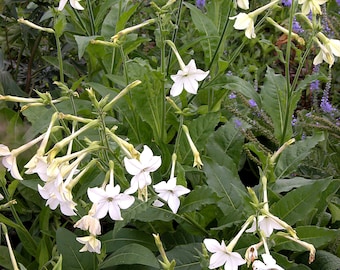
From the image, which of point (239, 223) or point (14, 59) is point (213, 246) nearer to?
point (239, 223)

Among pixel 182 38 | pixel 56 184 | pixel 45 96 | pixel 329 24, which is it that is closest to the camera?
pixel 56 184

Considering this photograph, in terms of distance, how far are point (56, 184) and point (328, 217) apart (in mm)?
922

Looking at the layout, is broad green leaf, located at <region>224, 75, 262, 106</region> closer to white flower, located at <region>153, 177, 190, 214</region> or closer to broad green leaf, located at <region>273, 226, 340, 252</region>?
broad green leaf, located at <region>273, 226, 340, 252</region>

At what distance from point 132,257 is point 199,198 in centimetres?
23

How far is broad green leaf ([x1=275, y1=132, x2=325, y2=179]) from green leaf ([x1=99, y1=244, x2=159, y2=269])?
49 cm

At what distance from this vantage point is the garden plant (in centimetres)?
118

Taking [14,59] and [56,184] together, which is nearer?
[56,184]

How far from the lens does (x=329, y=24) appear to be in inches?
94.3

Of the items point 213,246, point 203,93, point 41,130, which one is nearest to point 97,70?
point 203,93

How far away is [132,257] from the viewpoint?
56.5 inches

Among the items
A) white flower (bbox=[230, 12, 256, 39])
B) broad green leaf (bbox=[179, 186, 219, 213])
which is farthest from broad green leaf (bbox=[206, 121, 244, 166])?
white flower (bbox=[230, 12, 256, 39])

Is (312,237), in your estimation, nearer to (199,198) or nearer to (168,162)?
(199,198)

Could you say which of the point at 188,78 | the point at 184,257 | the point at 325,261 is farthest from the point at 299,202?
the point at 188,78

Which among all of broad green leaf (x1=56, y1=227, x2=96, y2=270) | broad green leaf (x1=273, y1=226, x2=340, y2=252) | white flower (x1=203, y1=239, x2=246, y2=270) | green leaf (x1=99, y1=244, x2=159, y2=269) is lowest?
broad green leaf (x1=56, y1=227, x2=96, y2=270)
